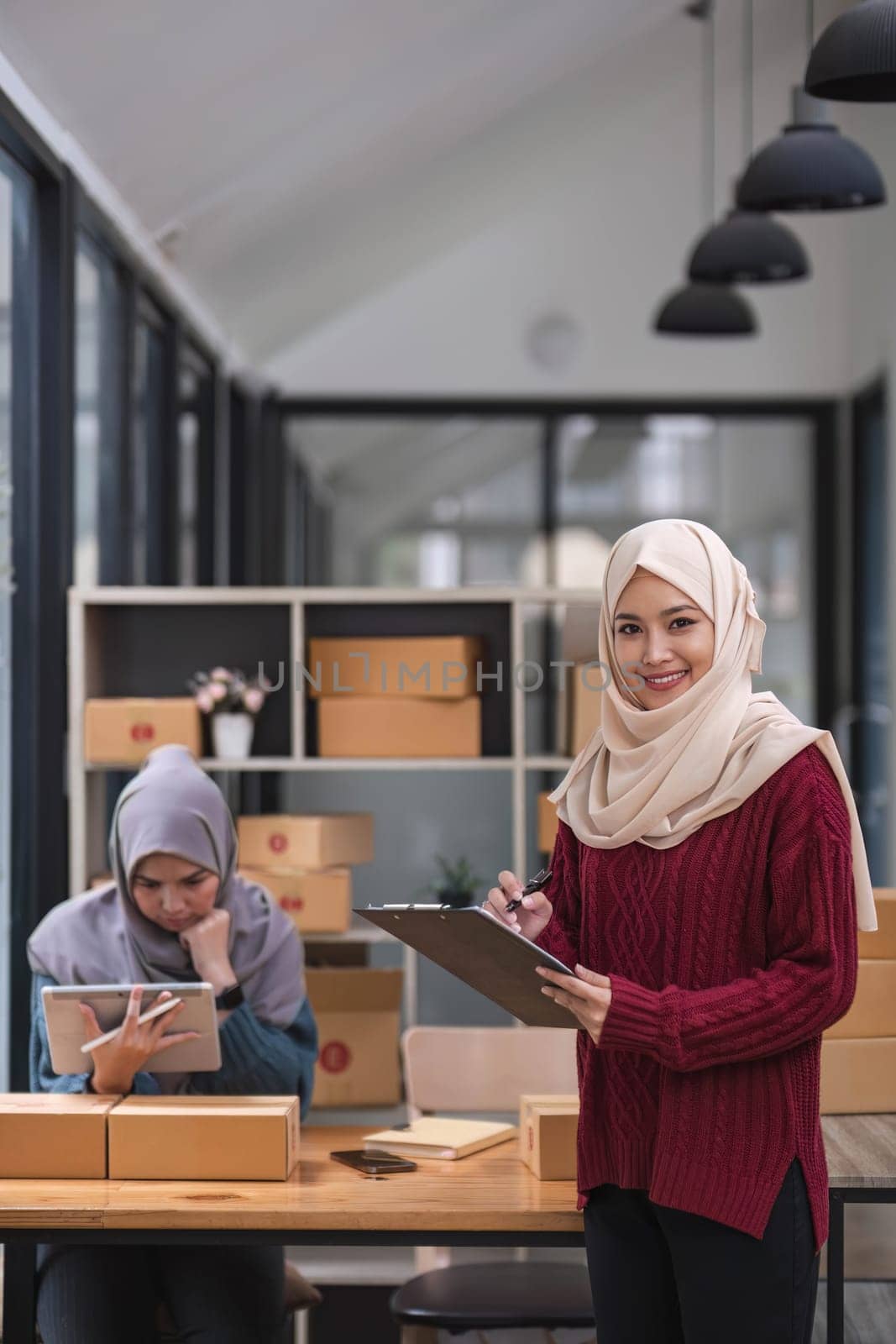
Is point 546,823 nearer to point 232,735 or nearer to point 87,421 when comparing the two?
point 232,735

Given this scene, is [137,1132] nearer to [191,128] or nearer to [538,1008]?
[538,1008]

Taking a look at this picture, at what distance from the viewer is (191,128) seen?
4027 mm

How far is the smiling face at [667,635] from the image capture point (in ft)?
6.33

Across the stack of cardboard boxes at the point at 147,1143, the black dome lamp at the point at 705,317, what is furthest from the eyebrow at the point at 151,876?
the black dome lamp at the point at 705,317

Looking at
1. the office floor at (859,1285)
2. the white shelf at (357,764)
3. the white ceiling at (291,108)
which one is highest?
the white ceiling at (291,108)

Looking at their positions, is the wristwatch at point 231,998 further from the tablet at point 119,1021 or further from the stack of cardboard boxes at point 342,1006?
the stack of cardboard boxes at point 342,1006

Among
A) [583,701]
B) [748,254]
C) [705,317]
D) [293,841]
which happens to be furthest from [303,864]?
[705,317]

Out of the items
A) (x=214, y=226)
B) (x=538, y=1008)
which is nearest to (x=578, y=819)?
(x=538, y=1008)

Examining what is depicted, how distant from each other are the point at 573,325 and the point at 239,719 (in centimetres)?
372

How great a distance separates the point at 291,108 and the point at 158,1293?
2.95m

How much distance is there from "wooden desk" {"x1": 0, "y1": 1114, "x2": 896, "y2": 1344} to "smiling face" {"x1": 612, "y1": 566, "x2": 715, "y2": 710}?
77cm

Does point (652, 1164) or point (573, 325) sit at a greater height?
point (573, 325)

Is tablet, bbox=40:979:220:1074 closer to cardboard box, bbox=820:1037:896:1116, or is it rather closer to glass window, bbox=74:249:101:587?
cardboard box, bbox=820:1037:896:1116

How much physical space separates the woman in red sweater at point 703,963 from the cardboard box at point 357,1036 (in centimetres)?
204
